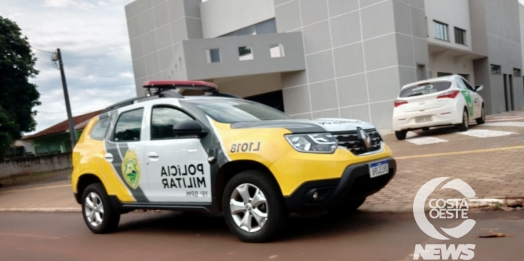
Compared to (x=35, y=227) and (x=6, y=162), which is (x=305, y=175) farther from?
(x=6, y=162)

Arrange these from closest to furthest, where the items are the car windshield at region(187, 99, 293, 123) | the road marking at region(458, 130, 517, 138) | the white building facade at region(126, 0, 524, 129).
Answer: the car windshield at region(187, 99, 293, 123) < the road marking at region(458, 130, 517, 138) < the white building facade at region(126, 0, 524, 129)

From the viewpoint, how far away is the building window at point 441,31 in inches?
976

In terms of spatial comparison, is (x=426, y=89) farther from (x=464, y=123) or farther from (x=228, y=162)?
(x=228, y=162)

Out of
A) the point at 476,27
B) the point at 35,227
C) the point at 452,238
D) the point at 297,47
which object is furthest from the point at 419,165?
the point at 476,27

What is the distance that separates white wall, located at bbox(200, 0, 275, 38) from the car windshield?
64.7ft

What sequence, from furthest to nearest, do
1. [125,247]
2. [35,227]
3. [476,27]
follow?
[476,27] < [35,227] < [125,247]

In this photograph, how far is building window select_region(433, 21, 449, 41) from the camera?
2478 centimetres

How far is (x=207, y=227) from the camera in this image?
19.9ft

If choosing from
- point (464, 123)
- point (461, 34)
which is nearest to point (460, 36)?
point (461, 34)

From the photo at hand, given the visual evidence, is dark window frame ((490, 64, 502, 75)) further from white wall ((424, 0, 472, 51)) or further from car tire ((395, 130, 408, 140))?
car tire ((395, 130, 408, 140))

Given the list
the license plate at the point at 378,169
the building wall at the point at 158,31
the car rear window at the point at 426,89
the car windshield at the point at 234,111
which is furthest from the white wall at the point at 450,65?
the license plate at the point at 378,169

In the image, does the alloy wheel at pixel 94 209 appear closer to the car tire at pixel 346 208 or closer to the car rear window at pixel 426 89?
the car tire at pixel 346 208

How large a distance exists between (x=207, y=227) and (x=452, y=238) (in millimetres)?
3147

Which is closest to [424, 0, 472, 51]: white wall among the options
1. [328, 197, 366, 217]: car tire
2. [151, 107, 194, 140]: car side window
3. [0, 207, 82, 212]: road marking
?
[0, 207, 82, 212]: road marking
